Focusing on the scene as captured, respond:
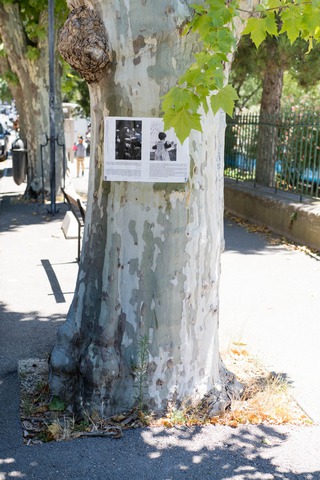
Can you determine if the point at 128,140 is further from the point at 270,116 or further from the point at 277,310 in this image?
the point at 270,116

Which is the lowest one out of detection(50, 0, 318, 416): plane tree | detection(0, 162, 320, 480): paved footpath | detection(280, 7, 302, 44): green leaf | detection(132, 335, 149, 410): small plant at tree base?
detection(0, 162, 320, 480): paved footpath

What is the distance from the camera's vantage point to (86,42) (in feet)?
14.9

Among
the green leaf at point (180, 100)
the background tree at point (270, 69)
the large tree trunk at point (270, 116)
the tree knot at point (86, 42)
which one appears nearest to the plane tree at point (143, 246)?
the tree knot at point (86, 42)

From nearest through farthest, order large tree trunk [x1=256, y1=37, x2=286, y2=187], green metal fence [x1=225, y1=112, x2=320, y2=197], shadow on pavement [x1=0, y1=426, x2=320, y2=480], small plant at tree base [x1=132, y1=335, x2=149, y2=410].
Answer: shadow on pavement [x1=0, y1=426, x2=320, y2=480], small plant at tree base [x1=132, y1=335, x2=149, y2=410], green metal fence [x1=225, y1=112, x2=320, y2=197], large tree trunk [x1=256, y1=37, x2=286, y2=187]

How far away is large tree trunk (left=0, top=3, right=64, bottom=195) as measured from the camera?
1683cm

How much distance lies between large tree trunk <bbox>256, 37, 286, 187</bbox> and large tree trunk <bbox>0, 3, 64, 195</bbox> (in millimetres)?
5231

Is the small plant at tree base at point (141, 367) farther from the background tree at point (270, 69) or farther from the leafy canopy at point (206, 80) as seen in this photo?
the background tree at point (270, 69)

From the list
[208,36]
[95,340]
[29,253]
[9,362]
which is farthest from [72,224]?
[208,36]

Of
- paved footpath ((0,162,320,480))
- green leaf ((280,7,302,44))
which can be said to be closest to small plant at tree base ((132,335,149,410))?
paved footpath ((0,162,320,480))

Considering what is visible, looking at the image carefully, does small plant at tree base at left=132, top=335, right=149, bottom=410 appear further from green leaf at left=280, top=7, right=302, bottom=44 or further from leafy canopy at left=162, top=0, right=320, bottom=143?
green leaf at left=280, top=7, right=302, bottom=44

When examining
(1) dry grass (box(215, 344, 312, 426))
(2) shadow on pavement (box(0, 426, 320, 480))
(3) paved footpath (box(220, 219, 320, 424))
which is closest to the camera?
(2) shadow on pavement (box(0, 426, 320, 480))

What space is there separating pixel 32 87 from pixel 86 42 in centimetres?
1335

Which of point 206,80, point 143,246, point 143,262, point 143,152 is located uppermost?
point 206,80

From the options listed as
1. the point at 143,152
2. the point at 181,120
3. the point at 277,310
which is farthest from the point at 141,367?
the point at 277,310
